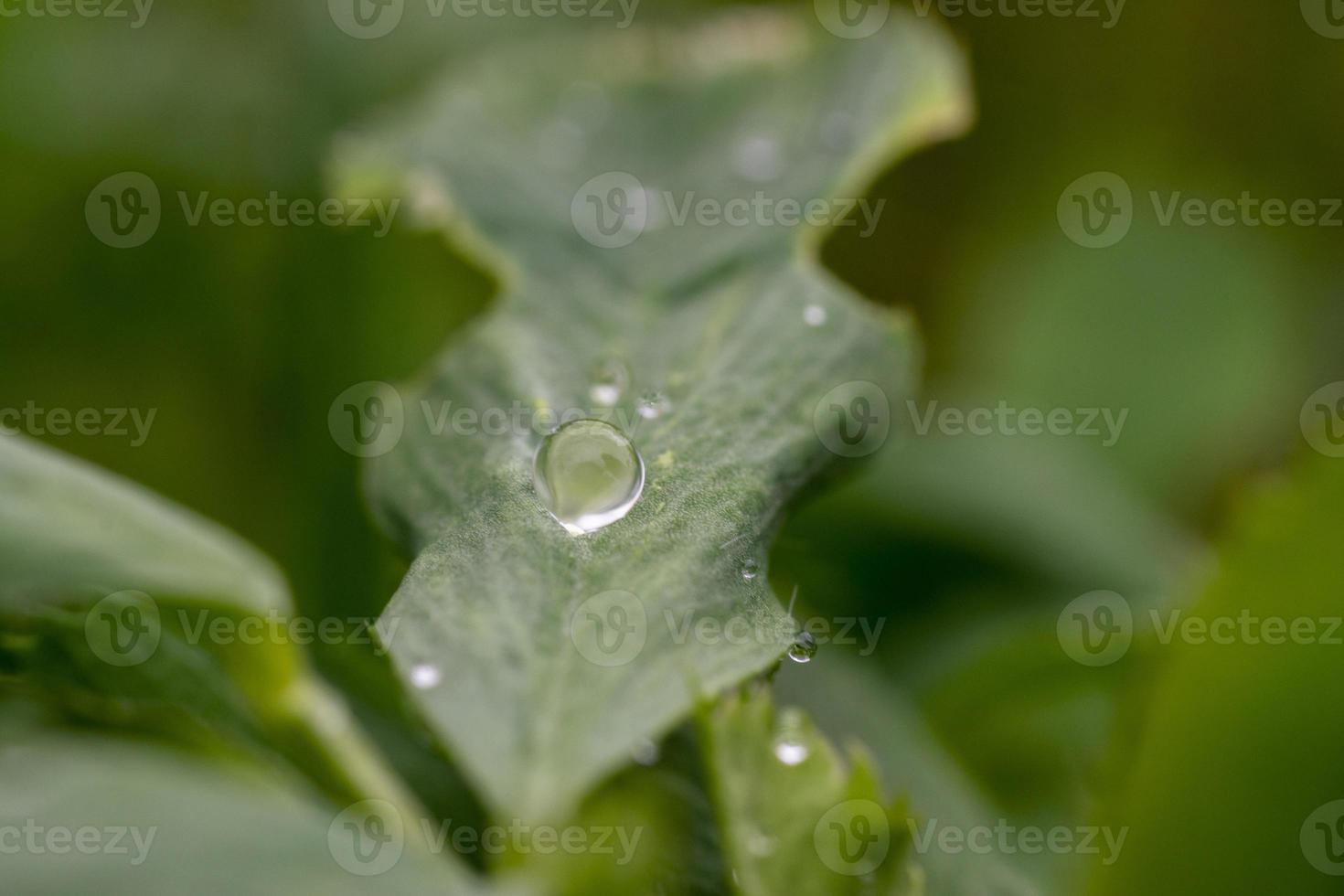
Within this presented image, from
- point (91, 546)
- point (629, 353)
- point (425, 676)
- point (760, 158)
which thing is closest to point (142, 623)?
point (91, 546)

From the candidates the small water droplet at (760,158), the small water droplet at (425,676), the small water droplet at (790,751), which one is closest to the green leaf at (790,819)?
the small water droplet at (790,751)

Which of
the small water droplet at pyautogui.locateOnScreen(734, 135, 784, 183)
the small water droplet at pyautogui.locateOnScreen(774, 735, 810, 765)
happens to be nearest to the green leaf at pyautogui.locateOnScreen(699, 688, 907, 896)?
the small water droplet at pyautogui.locateOnScreen(774, 735, 810, 765)

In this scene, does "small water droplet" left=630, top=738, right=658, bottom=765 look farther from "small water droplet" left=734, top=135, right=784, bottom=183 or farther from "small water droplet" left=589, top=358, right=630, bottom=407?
"small water droplet" left=734, top=135, right=784, bottom=183

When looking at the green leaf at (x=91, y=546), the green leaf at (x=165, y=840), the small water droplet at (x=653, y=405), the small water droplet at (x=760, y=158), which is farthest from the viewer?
the small water droplet at (x=760, y=158)

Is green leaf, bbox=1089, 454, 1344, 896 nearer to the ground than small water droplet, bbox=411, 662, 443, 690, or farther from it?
farther from it

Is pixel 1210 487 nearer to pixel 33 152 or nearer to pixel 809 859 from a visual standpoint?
pixel 809 859

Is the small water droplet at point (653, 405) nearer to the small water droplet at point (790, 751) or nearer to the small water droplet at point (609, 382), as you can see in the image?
the small water droplet at point (609, 382)
